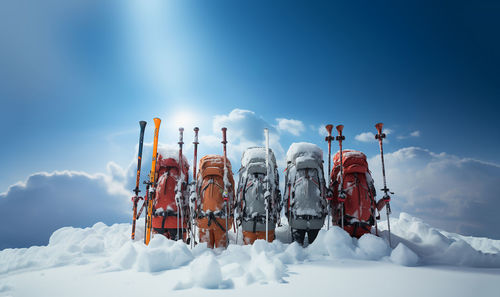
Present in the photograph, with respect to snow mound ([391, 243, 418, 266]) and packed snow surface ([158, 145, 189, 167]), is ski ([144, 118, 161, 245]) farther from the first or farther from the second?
snow mound ([391, 243, 418, 266])

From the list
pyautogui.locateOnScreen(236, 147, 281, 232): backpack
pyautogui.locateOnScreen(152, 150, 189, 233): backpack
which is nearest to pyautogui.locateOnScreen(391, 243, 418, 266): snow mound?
pyautogui.locateOnScreen(236, 147, 281, 232): backpack

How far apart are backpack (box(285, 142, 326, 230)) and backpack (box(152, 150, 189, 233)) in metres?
2.04

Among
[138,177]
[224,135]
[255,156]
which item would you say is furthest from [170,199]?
[255,156]

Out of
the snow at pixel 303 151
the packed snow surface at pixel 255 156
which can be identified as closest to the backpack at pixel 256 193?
the packed snow surface at pixel 255 156

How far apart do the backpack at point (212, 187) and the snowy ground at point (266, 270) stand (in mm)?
707

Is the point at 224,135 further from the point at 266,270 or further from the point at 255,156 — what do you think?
the point at 266,270

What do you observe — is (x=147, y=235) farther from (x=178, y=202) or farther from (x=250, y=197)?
(x=250, y=197)

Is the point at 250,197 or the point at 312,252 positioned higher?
the point at 250,197

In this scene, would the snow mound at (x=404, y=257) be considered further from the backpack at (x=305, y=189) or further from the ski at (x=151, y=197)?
the ski at (x=151, y=197)

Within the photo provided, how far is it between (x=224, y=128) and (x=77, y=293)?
150 inches

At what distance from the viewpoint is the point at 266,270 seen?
9.17 ft

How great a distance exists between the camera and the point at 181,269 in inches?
129

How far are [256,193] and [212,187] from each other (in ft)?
2.76

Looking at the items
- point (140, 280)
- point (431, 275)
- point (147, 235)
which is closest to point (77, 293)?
point (140, 280)
